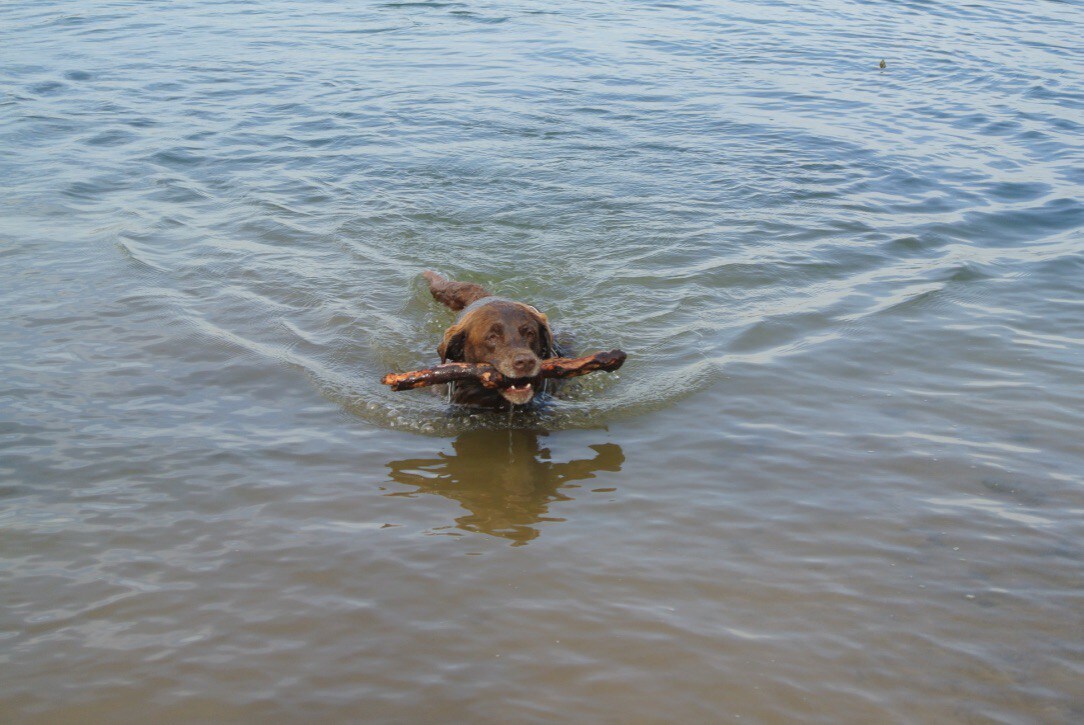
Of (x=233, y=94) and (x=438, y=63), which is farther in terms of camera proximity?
(x=438, y=63)

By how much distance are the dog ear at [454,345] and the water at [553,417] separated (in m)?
0.31

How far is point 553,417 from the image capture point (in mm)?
6570

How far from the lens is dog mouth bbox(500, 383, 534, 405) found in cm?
612

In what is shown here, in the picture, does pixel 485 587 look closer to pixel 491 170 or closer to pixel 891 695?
pixel 891 695

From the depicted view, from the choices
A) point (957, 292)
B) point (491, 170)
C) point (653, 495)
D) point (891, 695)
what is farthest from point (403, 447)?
point (491, 170)

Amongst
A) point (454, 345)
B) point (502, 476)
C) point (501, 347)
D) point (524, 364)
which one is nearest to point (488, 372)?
point (524, 364)

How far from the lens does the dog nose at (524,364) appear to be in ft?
19.7

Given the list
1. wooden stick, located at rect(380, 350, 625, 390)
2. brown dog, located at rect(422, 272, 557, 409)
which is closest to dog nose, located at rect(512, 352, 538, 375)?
brown dog, located at rect(422, 272, 557, 409)

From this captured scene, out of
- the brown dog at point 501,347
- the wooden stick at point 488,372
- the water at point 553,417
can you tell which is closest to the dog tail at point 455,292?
the water at point 553,417

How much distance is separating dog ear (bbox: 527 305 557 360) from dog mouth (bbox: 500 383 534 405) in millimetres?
556

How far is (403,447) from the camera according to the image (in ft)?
19.9

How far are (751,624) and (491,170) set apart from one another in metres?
7.99

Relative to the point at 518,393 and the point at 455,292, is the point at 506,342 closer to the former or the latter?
the point at 518,393

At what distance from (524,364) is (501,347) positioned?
1.21ft
